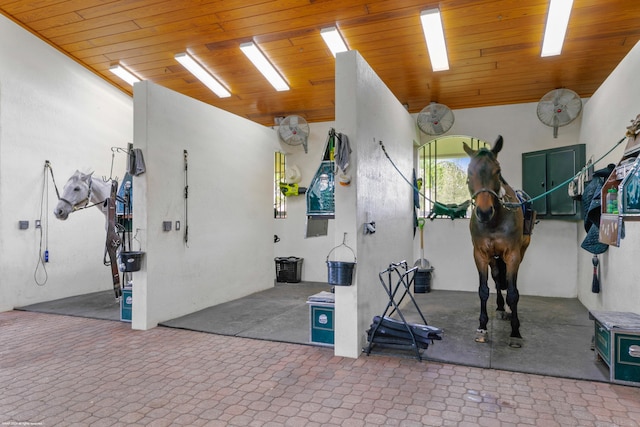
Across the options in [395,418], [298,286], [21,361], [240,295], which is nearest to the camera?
[395,418]

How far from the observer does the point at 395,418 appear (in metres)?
2.62

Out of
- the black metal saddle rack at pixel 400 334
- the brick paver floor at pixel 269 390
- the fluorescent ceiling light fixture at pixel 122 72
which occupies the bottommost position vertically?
the brick paver floor at pixel 269 390

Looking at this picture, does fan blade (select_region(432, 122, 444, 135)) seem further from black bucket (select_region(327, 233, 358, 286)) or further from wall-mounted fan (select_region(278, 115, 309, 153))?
black bucket (select_region(327, 233, 358, 286))

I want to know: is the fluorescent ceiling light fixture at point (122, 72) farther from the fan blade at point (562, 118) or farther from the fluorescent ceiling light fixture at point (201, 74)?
the fan blade at point (562, 118)

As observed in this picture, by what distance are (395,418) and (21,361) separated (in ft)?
11.4

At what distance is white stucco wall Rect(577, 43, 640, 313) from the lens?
3.83 meters

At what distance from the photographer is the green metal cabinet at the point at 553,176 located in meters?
5.92

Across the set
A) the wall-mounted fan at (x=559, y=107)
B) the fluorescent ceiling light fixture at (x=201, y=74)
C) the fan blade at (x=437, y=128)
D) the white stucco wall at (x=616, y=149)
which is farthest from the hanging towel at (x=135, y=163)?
the wall-mounted fan at (x=559, y=107)

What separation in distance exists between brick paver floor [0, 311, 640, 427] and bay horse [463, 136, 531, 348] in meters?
0.99

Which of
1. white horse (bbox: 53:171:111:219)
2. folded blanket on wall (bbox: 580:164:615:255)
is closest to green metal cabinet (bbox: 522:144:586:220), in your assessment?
folded blanket on wall (bbox: 580:164:615:255)

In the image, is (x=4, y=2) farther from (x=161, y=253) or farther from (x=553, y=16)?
(x=553, y=16)

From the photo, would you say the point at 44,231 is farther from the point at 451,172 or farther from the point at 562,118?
the point at 562,118

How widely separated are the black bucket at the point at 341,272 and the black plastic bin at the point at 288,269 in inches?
170

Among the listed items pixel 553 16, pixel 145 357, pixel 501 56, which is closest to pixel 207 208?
pixel 145 357
